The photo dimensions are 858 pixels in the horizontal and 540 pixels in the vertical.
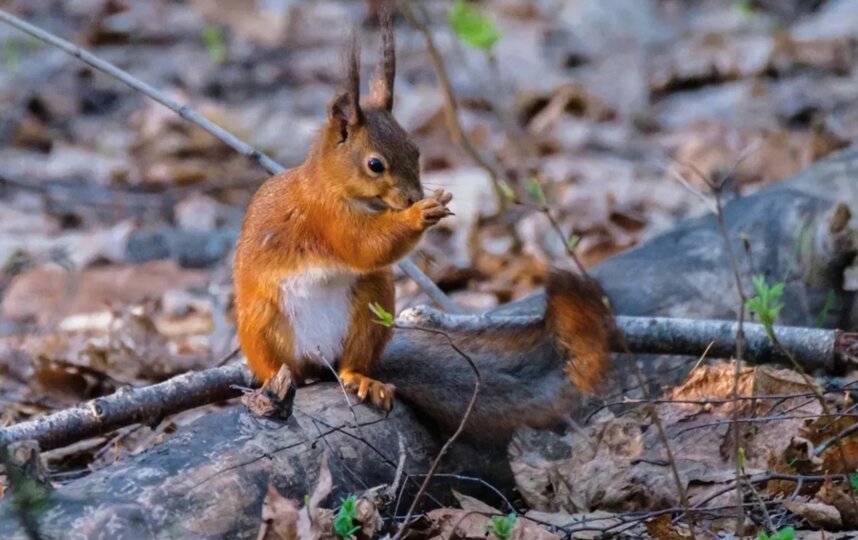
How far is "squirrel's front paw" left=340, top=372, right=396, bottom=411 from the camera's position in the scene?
3150 mm

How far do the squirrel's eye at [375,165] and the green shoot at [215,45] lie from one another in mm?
6315

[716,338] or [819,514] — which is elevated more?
[716,338]

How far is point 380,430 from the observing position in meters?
3.07

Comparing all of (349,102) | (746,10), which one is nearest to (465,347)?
(349,102)

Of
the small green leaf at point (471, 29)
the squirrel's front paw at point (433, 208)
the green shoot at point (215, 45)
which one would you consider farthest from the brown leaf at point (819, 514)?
the green shoot at point (215, 45)

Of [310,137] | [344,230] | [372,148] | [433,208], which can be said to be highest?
[372,148]

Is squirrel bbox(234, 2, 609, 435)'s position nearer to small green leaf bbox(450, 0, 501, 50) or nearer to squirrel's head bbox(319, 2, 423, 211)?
squirrel's head bbox(319, 2, 423, 211)

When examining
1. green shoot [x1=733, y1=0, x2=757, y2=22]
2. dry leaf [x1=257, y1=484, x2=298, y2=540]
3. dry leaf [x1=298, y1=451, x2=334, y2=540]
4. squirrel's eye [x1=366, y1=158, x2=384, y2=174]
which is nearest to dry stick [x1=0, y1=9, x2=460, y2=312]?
squirrel's eye [x1=366, y1=158, x2=384, y2=174]

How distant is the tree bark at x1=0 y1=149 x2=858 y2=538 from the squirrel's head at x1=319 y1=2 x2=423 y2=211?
54 centimetres

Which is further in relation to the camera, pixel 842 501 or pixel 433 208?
pixel 433 208

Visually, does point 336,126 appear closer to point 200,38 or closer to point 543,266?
point 543,266

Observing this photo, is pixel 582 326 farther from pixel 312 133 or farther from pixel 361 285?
pixel 312 133

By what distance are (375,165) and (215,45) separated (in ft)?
21.1

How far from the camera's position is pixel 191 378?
3.26 meters
